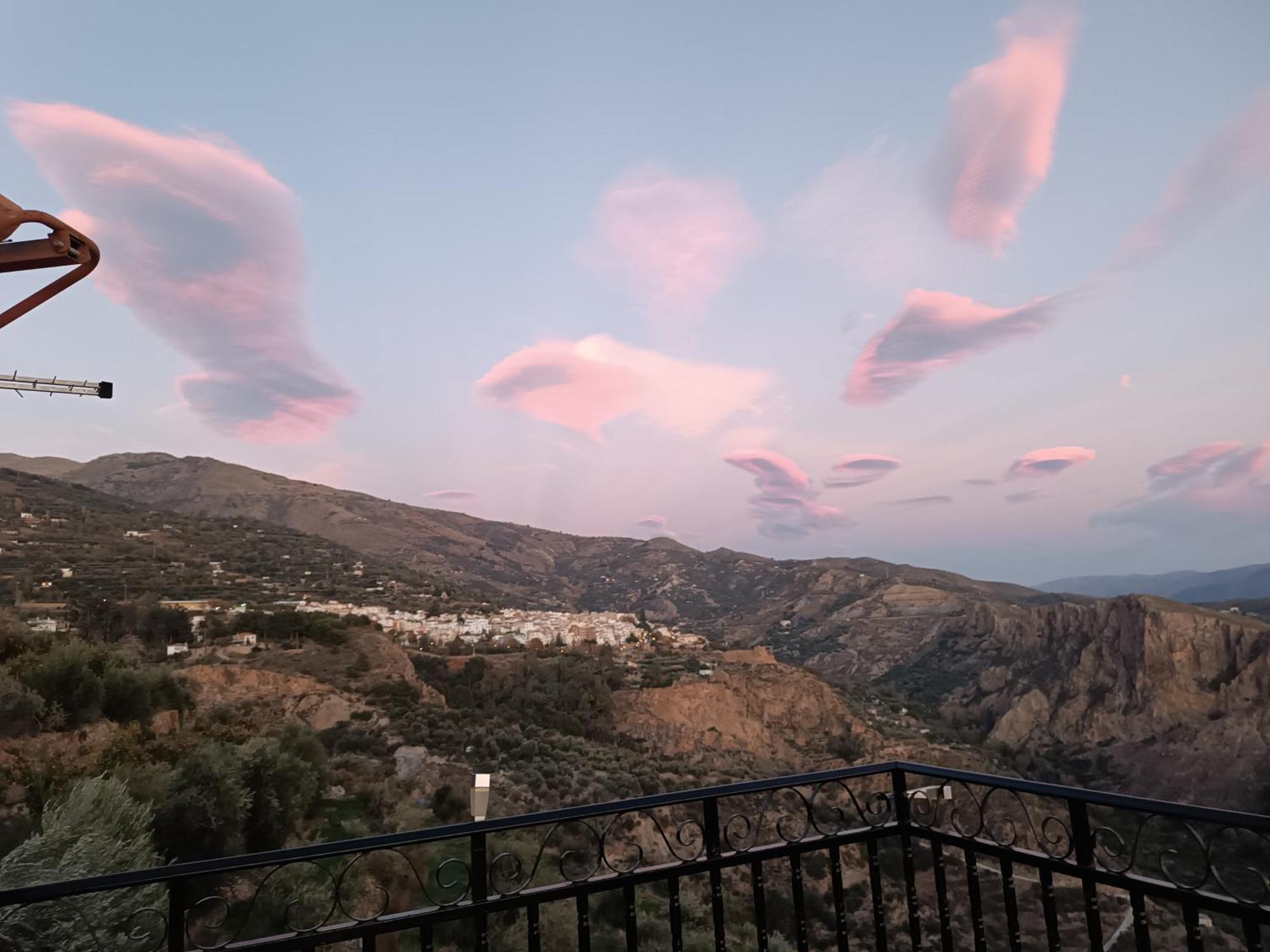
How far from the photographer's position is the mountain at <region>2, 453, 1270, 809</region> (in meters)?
34.8

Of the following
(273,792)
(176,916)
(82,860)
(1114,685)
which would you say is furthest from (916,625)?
(176,916)

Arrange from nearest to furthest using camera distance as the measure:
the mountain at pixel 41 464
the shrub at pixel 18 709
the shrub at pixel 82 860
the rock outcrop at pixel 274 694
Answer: the shrub at pixel 82 860
the shrub at pixel 18 709
the rock outcrop at pixel 274 694
the mountain at pixel 41 464

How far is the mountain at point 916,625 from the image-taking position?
114 feet

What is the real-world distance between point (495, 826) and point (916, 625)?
6023cm

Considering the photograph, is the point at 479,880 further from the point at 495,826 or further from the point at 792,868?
the point at 792,868

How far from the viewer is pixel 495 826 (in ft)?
6.22

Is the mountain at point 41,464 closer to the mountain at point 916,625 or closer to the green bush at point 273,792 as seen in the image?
the mountain at point 916,625

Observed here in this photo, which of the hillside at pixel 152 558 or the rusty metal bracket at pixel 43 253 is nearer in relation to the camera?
the rusty metal bracket at pixel 43 253

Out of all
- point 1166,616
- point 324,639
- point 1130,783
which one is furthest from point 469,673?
point 1166,616

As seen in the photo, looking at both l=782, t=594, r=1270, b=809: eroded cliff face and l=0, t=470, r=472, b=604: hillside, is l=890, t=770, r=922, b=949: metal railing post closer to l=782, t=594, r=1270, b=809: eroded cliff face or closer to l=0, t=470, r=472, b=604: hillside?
l=0, t=470, r=472, b=604: hillside

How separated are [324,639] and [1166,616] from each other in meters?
46.9

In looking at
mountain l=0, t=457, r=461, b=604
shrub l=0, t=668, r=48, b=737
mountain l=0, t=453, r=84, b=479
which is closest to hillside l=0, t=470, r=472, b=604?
mountain l=0, t=457, r=461, b=604

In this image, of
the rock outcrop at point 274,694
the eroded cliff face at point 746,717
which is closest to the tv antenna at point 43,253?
the rock outcrop at point 274,694

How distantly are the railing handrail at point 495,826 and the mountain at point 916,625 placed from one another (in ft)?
91.8
